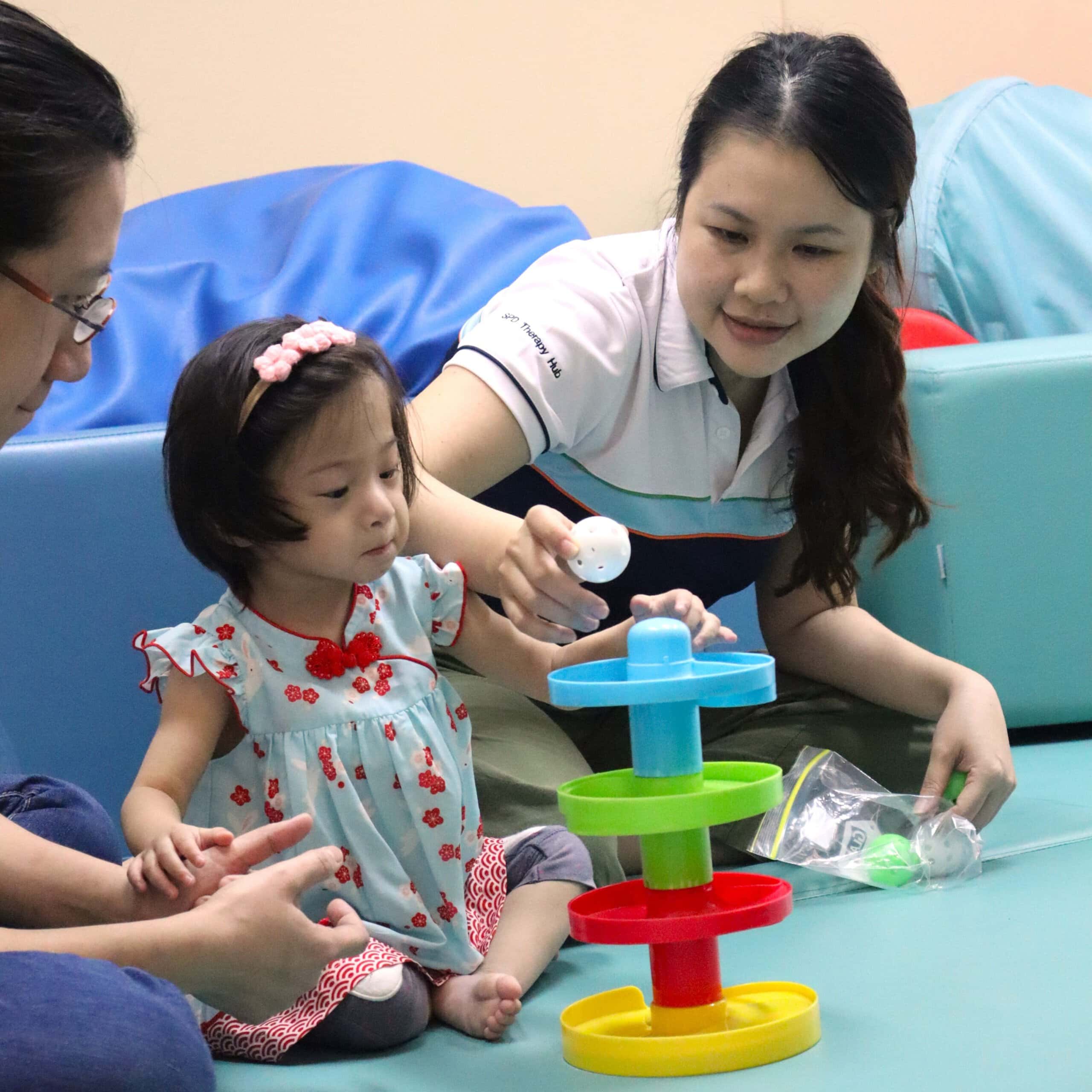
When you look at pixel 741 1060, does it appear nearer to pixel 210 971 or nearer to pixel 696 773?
pixel 696 773

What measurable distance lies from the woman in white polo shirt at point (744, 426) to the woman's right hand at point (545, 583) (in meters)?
0.04

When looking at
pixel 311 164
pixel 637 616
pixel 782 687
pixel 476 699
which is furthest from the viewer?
pixel 311 164

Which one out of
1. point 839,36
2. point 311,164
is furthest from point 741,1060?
point 311,164

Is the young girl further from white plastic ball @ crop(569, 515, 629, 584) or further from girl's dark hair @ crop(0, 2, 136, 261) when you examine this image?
girl's dark hair @ crop(0, 2, 136, 261)

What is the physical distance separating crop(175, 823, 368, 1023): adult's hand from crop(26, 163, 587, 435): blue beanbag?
2.28 ft

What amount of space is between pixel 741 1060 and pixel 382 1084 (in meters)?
0.21

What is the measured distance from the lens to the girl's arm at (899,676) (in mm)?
1230

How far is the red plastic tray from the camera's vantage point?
812 millimetres

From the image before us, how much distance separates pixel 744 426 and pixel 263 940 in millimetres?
729

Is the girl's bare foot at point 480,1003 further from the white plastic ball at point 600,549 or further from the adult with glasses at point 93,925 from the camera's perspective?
the white plastic ball at point 600,549

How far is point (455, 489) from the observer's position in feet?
3.86

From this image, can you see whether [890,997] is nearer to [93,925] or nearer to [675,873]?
[675,873]

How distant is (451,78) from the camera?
6.84 ft

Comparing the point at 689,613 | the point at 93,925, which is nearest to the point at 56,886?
the point at 93,925
